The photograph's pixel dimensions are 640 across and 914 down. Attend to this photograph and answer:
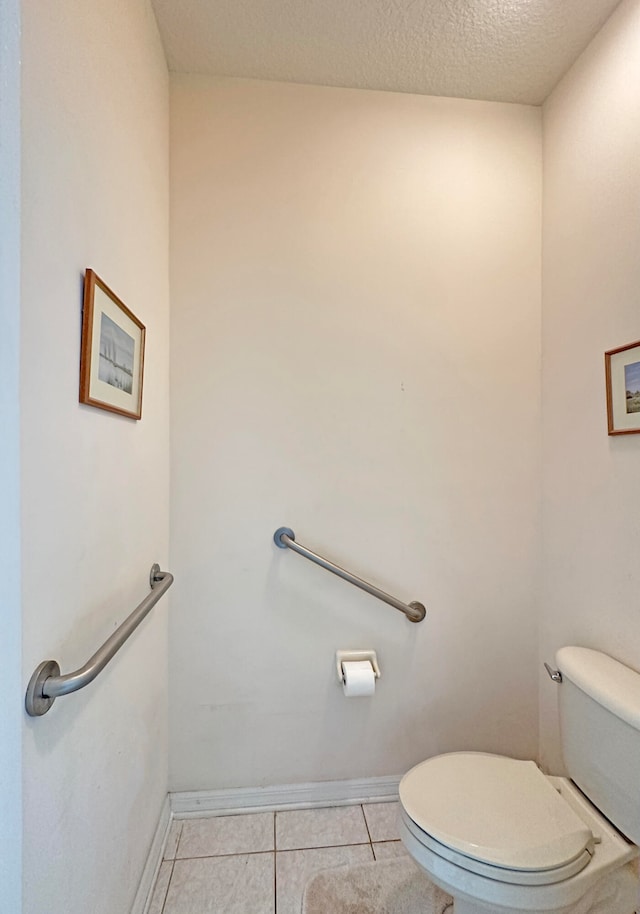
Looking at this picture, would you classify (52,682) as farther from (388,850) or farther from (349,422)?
(388,850)

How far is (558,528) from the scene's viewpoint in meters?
1.45

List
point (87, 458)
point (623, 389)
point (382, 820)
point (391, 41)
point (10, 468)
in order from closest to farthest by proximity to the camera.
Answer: point (10, 468) → point (87, 458) → point (623, 389) → point (391, 41) → point (382, 820)

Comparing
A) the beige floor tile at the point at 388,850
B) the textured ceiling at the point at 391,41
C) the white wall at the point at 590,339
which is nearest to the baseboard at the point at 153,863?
the beige floor tile at the point at 388,850

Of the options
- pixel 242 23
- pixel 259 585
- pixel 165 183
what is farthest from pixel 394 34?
pixel 259 585

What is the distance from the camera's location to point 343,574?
138cm

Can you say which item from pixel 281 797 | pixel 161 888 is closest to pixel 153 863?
pixel 161 888

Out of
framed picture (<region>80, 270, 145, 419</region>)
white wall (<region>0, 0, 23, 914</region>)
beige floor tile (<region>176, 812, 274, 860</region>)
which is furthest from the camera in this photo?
beige floor tile (<region>176, 812, 274, 860</region>)

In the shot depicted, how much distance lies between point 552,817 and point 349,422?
1191 millimetres

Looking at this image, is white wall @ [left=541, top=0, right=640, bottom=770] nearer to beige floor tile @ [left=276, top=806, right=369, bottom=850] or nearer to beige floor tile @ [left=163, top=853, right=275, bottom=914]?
beige floor tile @ [left=276, top=806, right=369, bottom=850]

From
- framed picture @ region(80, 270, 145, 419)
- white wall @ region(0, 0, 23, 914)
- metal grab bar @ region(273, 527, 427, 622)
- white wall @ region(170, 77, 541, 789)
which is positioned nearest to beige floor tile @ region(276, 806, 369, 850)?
white wall @ region(170, 77, 541, 789)

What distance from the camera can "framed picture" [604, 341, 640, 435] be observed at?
1.13 meters

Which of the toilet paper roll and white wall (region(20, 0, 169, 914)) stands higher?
white wall (region(20, 0, 169, 914))

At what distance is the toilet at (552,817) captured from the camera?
0.88 m

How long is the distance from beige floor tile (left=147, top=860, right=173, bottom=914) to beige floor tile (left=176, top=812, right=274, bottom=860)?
0.14 ft
